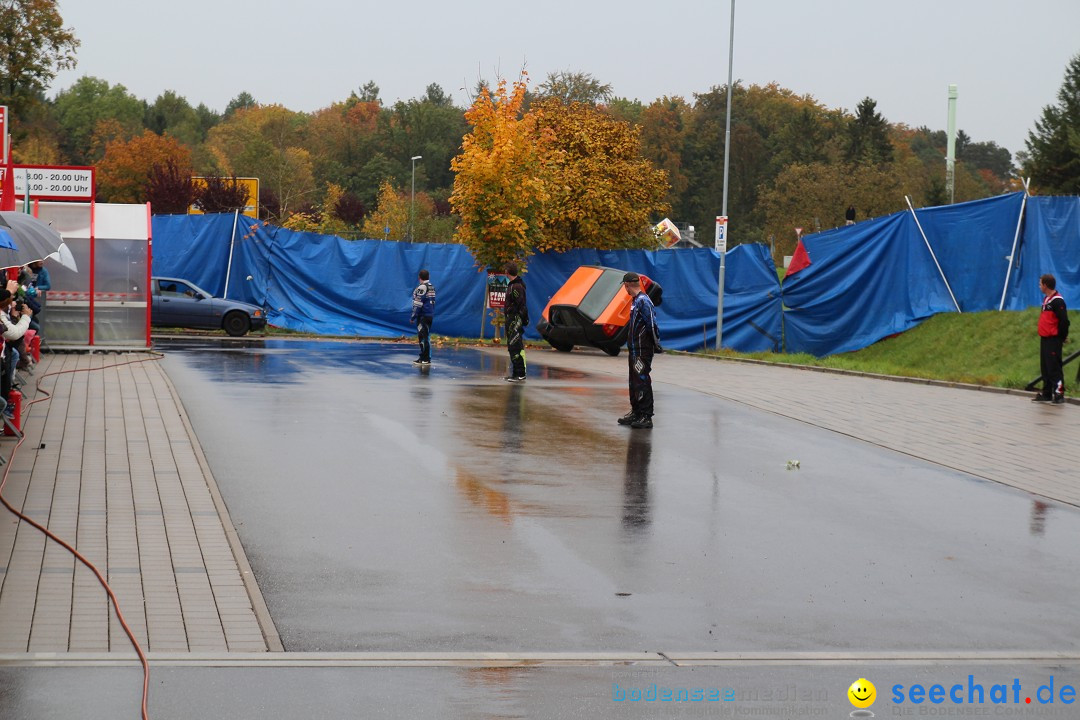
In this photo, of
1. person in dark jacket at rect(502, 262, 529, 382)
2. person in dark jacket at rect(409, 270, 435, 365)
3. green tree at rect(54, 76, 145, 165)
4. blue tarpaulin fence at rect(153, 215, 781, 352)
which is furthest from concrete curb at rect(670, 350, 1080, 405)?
green tree at rect(54, 76, 145, 165)

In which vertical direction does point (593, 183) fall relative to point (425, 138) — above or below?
below

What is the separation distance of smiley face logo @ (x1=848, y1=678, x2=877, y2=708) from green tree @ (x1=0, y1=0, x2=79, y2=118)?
167 feet

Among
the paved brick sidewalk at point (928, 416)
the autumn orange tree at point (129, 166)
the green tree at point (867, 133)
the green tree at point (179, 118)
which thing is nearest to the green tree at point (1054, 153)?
the green tree at point (867, 133)

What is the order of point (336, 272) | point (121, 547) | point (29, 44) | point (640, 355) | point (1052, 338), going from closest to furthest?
1. point (121, 547)
2. point (640, 355)
3. point (1052, 338)
4. point (336, 272)
5. point (29, 44)

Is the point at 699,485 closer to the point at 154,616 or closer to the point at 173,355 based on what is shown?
the point at 154,616

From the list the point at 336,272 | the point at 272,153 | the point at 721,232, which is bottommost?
the point at 336,272

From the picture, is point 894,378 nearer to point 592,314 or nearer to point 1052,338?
point 1052,338

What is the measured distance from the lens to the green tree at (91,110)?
115 metres

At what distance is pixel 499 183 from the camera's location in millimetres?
31797

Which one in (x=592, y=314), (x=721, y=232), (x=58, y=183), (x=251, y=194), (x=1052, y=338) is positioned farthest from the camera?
(x=251, y=194)

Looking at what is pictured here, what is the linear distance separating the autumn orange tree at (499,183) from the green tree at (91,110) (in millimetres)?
87079

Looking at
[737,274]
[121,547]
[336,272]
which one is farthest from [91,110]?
[121,547]

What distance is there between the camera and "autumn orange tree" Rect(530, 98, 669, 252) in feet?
116

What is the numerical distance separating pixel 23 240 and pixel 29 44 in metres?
45.5
